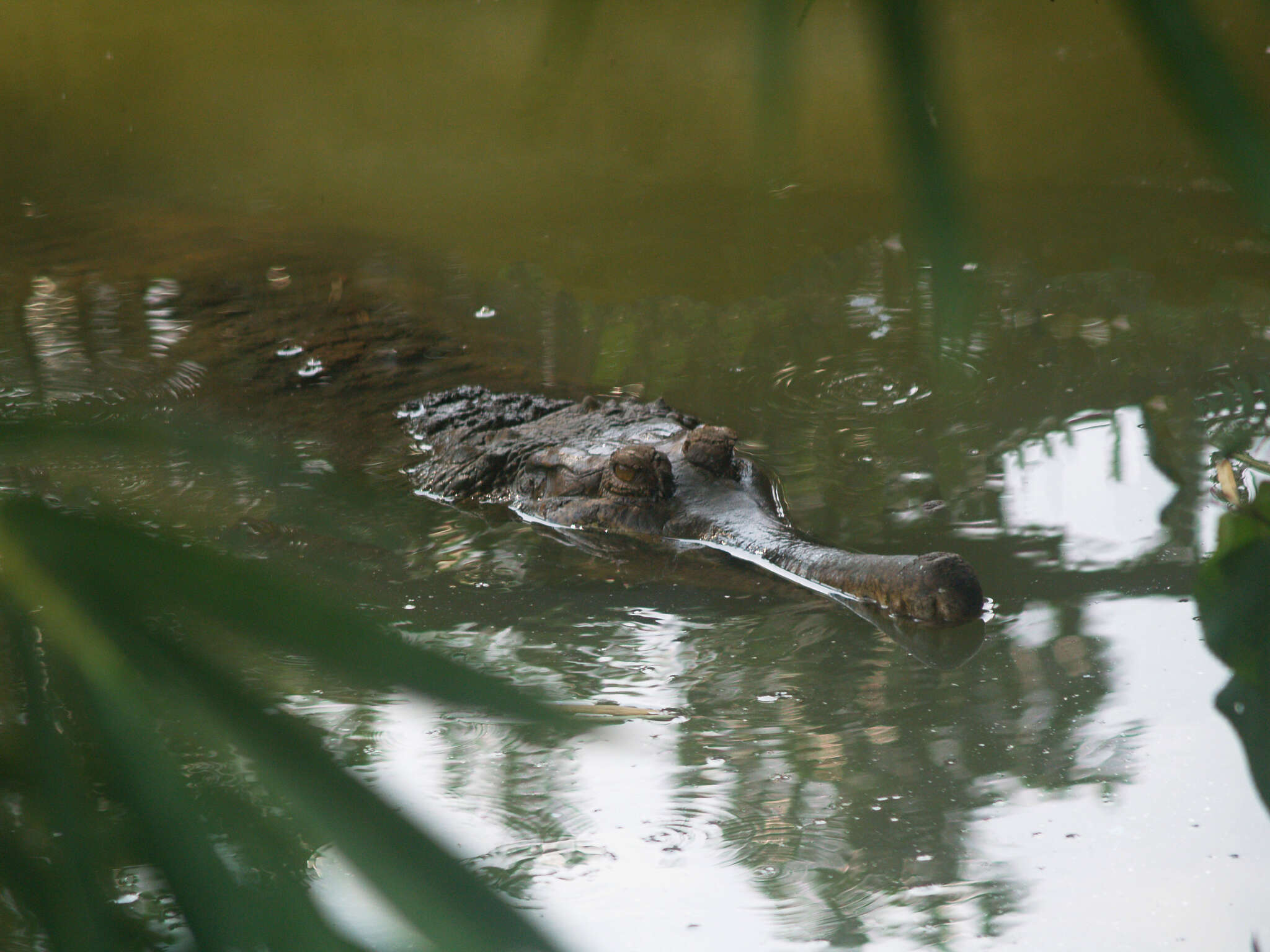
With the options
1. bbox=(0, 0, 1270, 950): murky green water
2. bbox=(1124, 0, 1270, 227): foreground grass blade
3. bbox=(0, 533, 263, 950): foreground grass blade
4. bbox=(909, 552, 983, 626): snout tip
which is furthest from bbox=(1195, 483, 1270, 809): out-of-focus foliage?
bbox=(909, 552, 983, 626): snout tip

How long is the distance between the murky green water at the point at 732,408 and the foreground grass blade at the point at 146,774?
0.06 m

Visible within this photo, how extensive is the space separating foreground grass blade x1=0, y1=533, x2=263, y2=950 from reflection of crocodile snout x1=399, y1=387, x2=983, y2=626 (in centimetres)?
259

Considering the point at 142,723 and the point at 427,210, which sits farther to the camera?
the point at 427,210

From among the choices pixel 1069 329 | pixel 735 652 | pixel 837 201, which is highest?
pixel 837 201

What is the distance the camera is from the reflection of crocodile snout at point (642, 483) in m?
2.96

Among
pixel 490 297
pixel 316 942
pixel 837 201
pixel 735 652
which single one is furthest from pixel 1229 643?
pixel 837 201

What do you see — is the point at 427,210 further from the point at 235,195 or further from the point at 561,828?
the point at 561,828

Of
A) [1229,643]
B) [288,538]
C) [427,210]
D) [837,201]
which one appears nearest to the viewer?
[1229,643]

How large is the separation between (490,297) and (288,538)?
130 inches

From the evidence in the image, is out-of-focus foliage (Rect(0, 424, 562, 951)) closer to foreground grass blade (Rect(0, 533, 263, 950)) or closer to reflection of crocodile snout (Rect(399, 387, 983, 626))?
foreground grass blade (Rect(0, 533, 263, 950))

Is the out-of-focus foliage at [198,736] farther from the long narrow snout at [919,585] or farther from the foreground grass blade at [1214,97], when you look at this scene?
the long narrow snout at [919,585]

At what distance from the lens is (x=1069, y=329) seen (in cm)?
491

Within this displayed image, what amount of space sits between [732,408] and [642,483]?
108 cm

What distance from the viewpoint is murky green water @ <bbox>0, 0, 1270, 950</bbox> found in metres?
1.74
